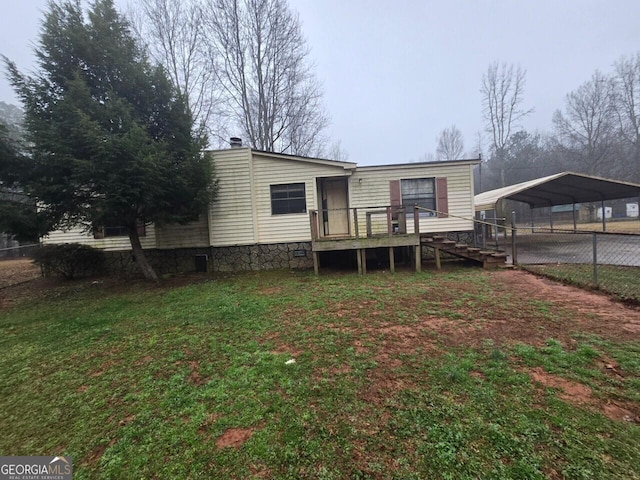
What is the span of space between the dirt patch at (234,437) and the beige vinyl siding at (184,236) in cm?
831

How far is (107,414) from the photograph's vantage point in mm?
2498

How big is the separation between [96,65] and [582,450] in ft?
34.4

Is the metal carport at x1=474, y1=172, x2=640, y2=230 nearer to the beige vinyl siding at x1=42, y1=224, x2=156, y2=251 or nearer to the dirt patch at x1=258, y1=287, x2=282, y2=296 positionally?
the dirt patch at x1=258, y1=287, x2=282, y2=296

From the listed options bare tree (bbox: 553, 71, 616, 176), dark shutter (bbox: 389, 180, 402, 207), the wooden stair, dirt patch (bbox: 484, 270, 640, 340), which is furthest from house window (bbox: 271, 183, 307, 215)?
bare tree (bbox: 553, 71, 616, 176)

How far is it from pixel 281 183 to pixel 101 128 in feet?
15.9

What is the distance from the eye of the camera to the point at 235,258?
9.73 m

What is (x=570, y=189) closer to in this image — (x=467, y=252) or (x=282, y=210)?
(x=467, y=252)

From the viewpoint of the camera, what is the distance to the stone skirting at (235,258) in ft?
31.9

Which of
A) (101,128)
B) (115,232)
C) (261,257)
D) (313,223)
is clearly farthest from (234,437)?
(115,232)

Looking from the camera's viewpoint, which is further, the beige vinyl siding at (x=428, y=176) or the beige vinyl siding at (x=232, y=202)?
the beige vinyl siding at (x=428, y=176)

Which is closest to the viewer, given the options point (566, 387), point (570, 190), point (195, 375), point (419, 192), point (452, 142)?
point (566, 387)

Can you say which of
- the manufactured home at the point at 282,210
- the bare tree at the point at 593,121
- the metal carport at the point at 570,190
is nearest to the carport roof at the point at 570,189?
the metal carport at the point at 570,190

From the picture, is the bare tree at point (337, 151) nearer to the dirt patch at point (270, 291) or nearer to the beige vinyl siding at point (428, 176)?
the beige vinyl siding at point (428, 176)

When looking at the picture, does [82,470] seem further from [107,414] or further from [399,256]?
[399,256]
